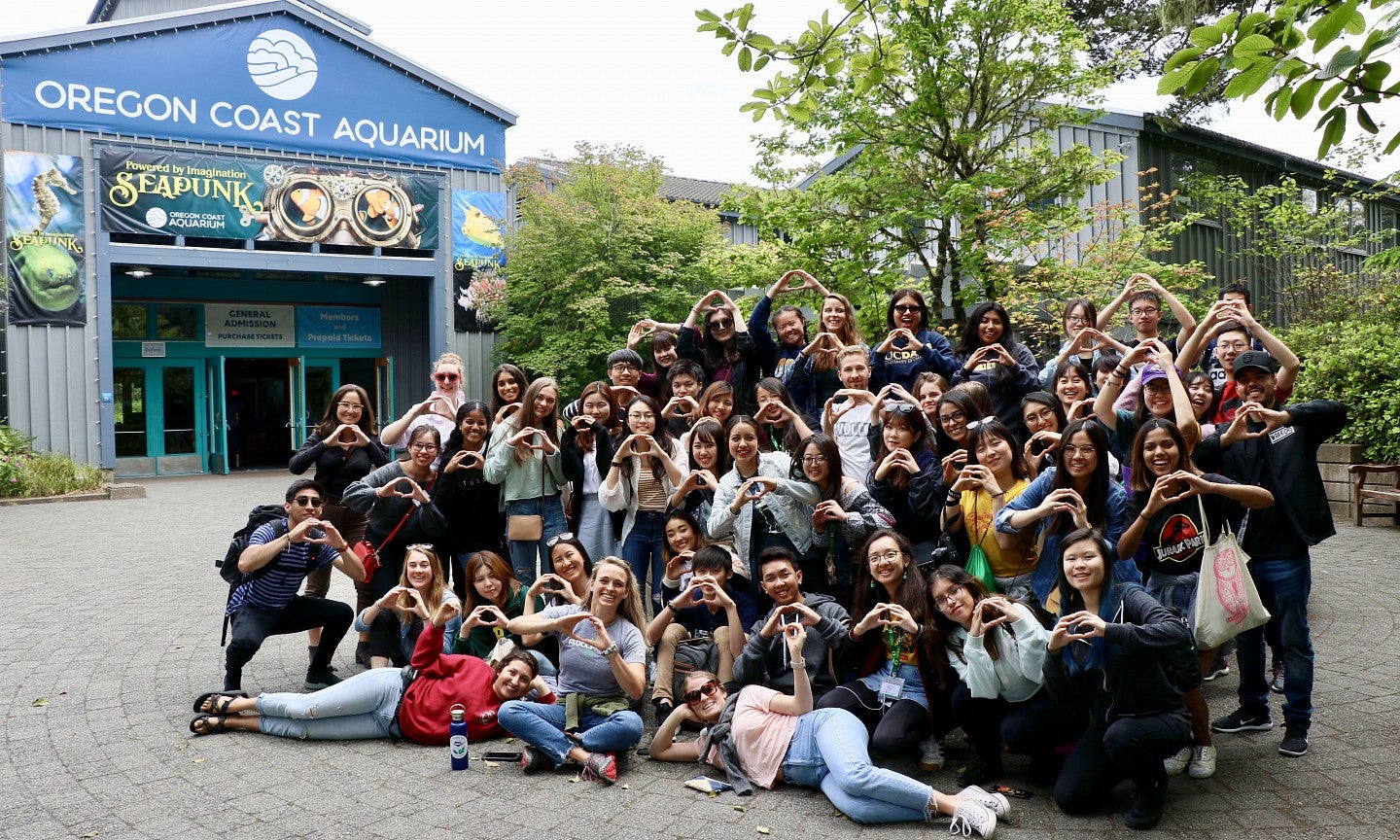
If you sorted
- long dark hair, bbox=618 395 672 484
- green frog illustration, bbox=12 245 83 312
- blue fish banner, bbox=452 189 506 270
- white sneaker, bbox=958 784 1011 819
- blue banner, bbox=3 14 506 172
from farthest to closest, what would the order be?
blue fish banner, bbox=452 189 506 270 → blue banner, bbox=3 14 506 172 → green frog illustration, bbox=12 245 83 312 → long dark hair, bbox=618 395 672 484 → white sneaker, bbox=958 784 1011 819

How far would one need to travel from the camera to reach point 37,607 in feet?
26.9

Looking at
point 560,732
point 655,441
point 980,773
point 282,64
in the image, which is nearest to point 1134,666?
point 980,773

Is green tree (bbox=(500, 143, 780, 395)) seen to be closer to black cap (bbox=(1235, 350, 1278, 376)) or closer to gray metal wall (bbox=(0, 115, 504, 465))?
gray metal wall (bbox=(0, 115, 504, 465))

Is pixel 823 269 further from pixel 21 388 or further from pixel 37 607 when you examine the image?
pixel 21 388

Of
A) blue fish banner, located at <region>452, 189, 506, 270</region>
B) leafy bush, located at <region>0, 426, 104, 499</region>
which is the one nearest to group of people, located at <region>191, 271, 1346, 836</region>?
leafy bush, located at <region>0, 426, 104, 499</region>

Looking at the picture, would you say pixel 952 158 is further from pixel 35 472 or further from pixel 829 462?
pixel 35 472

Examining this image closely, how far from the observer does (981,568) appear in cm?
497

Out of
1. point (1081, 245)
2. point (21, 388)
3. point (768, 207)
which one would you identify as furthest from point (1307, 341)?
point (21, 388)

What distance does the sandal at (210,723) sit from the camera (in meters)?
5.22

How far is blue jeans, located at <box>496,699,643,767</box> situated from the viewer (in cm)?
478

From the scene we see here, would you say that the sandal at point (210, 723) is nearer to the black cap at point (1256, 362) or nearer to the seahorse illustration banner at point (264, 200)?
the black cap at point (1256, 362)

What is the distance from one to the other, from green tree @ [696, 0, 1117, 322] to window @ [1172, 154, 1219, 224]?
638 cm

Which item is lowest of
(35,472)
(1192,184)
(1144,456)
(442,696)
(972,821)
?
(972,821)

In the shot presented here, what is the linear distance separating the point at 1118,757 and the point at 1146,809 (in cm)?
23
